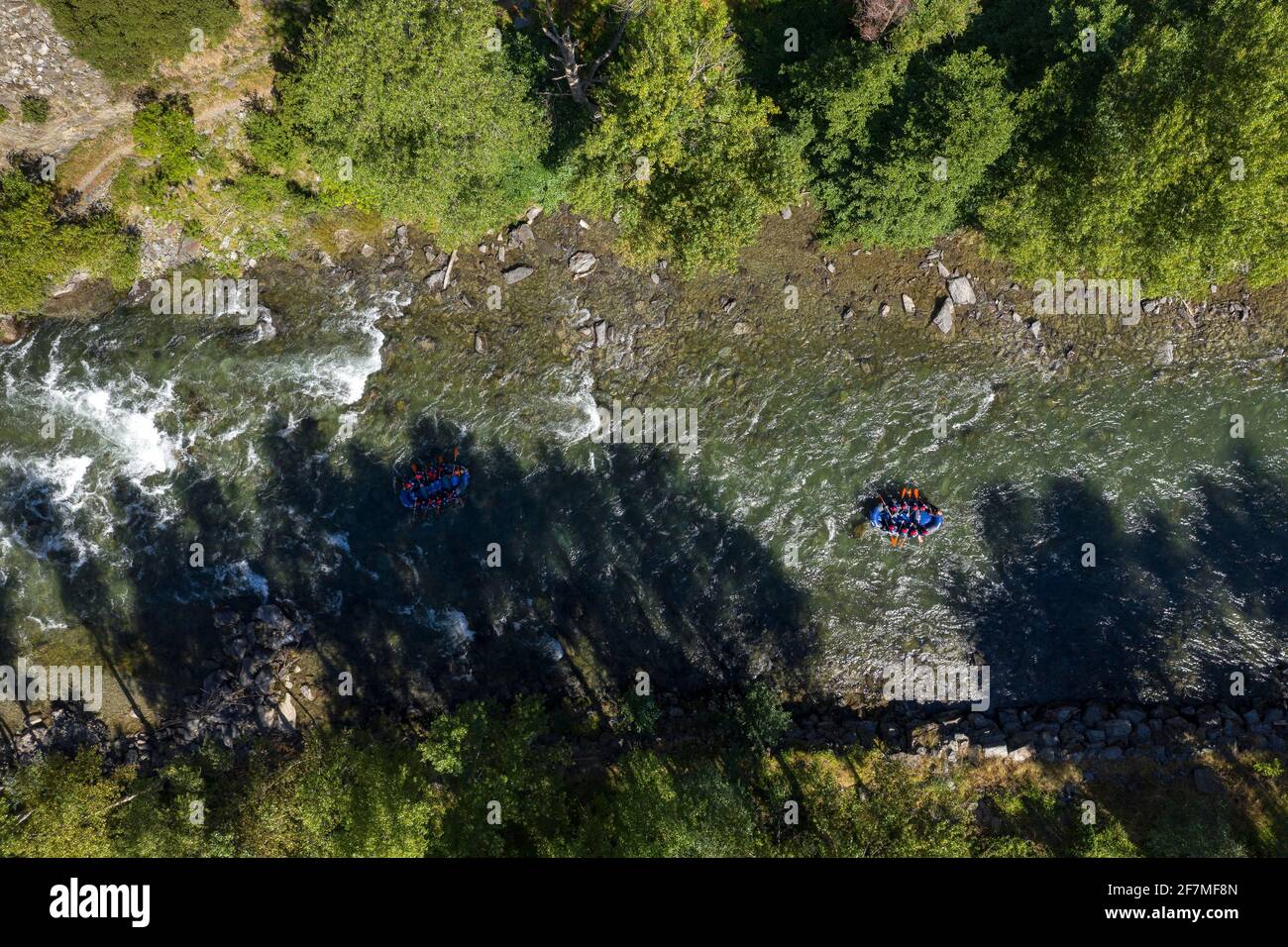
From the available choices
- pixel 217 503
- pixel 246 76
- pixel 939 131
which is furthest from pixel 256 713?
pixel 939 131

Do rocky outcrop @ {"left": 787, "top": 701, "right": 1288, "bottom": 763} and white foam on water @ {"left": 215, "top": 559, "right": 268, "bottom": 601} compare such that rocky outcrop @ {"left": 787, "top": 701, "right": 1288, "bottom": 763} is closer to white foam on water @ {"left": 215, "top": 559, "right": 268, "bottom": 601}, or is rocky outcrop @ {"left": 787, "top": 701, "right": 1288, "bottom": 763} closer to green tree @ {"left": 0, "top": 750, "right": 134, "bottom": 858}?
white foam on water @ {"left": 215, "top": 559, "right": 268, "bottom": 601}

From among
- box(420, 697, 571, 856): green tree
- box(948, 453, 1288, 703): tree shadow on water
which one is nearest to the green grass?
box(420, 697, 571, 856): green tree

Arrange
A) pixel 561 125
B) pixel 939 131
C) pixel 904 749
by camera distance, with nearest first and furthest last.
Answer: pixel 939 131 < pixel 561 125 < pixel 904 749

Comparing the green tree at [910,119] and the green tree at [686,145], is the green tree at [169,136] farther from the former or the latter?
the green tree at [910,119]

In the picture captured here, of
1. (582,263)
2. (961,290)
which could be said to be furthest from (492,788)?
(961,290)

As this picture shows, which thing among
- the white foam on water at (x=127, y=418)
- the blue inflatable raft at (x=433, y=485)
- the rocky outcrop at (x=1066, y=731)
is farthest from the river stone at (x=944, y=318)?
the white foam on water at (x=127, y=418)

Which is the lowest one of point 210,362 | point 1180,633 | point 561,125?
point 1180,633
